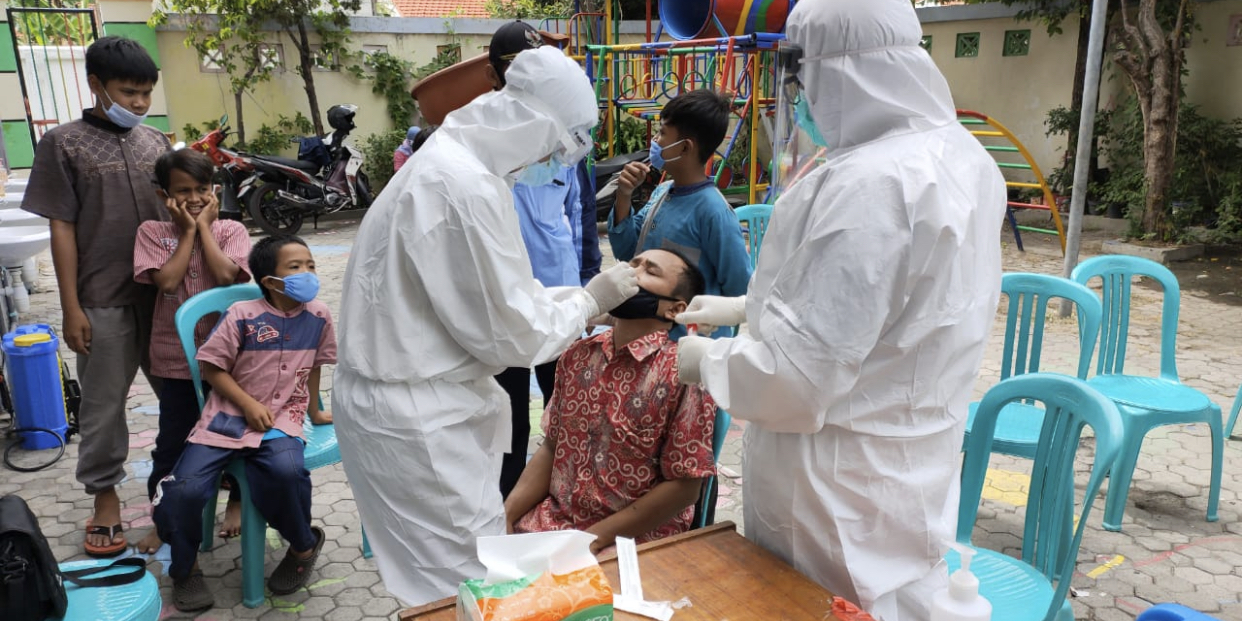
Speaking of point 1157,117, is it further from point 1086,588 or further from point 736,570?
point 736,570

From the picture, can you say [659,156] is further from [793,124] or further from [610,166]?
[610,166]

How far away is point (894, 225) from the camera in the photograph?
143 cm

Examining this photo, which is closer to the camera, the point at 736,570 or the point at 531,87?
the point at 736,570

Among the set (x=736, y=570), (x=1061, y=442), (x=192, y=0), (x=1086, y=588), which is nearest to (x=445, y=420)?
(x=736, y=570)

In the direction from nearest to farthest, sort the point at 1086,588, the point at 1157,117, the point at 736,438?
the point at 1086,588, the point at 736,438, the point at 1157,117

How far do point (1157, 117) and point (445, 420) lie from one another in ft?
27.1

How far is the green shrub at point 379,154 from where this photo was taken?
11.2 m

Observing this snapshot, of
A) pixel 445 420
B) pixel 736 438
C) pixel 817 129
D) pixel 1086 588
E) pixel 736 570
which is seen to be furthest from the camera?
pixel 736 438

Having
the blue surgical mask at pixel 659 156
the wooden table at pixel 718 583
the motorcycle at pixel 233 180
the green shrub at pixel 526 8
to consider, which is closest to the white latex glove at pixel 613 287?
the wooden table at pixel 718 583

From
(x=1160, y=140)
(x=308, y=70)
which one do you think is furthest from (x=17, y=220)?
(x=1160, y=140)

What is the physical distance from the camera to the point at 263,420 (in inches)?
108

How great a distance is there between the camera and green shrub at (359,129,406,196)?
11.2 m

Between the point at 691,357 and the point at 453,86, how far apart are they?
189 centimetres

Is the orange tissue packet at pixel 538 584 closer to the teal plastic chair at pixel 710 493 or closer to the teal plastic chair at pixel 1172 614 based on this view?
the teal plastic chair at pixel 1172 614
